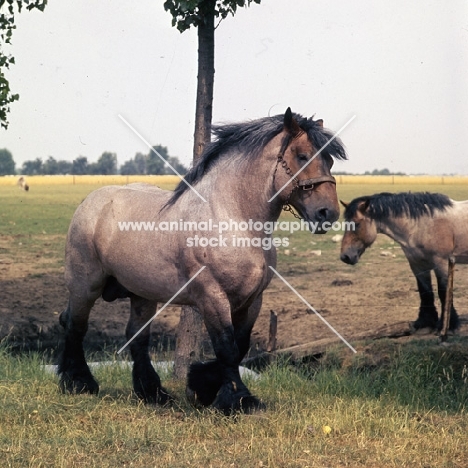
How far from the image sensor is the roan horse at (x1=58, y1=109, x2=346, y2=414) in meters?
6.40

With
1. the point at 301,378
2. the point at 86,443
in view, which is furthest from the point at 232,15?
the point at 86,443

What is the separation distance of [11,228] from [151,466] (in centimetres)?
1997

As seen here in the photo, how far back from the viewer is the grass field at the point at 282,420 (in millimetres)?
5586

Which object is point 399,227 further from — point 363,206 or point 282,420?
point 282,420

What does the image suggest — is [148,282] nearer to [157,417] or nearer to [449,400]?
[157,417]

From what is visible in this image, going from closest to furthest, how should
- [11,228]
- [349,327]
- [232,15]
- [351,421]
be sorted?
1. [351,421]
2. [232,15]
3. [349,327]
4. [11,228]

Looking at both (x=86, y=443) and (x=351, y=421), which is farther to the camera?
(x=351, y=421)

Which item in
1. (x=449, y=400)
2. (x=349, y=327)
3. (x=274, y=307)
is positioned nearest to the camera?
(x=449, y=400)

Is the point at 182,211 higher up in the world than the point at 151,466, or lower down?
higher up

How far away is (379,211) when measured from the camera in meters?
12.3

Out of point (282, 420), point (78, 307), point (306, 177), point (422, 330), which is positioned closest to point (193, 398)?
point (282, 420)

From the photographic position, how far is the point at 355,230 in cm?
1229

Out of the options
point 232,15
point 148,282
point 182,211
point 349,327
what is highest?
point 232,15

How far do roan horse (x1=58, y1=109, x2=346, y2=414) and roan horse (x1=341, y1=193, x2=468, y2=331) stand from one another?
5344 mm
